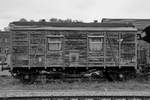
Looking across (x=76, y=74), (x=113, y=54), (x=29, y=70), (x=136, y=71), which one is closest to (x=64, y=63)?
(x=76, y=74)

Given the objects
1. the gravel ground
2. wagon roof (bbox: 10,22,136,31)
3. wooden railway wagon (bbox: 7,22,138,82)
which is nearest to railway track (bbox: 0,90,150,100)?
the gravel ground

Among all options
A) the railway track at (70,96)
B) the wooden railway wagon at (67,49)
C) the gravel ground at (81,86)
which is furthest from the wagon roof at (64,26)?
the railway track at (70,96)

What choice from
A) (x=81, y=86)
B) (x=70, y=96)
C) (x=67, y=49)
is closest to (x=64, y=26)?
(x=67, y=49)

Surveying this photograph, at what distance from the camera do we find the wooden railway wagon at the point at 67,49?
14.1 meters

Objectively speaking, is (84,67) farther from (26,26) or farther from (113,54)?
(26,26)

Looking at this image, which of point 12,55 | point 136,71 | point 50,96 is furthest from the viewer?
point 136,71

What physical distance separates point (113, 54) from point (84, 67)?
1.99 m

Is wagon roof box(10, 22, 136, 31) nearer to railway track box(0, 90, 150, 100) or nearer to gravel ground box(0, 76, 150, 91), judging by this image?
gravel ground box(0, 76, 150, 91)

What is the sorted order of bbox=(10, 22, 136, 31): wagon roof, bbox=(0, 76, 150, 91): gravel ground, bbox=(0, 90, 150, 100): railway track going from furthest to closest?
bbox=(10, 22, 136, 31): wagon roof < bbox=(0, 76, 150, 91): gravel ground < bbox=(0, 90, 150, 100): railway track

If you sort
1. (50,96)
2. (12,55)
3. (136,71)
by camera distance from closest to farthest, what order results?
(50,96) < (12,55) < (136,71)

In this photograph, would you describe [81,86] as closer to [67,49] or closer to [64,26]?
[67,49]

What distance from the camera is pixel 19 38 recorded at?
14.1 m

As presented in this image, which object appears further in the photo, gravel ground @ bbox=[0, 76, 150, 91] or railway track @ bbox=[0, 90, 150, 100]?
gravel ground @ bbox=[0, 76, 150, 91]

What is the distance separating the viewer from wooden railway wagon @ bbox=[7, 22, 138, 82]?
1406 cm
